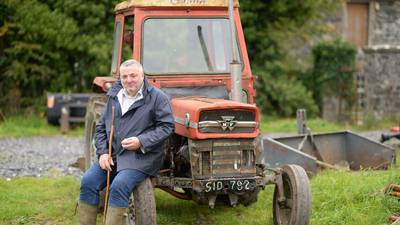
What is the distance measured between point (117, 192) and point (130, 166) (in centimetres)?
25

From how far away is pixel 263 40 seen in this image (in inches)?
661

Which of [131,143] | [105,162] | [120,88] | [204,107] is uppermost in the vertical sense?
[120,88]

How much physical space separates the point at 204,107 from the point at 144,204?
0.96 meters

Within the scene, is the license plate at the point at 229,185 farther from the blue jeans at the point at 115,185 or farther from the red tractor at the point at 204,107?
the blue jeans at the point at 115,185

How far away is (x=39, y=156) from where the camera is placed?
Result: 10.7m

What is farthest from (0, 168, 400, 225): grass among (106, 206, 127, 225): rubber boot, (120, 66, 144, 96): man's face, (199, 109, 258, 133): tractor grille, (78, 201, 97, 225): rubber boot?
(120, 66, 144, 96): man's face

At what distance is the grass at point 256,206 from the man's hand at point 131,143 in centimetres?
146

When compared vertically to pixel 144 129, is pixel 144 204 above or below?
below

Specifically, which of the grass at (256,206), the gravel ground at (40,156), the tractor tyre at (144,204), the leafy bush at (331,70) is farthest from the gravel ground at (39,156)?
the leafy bush at (331,70)

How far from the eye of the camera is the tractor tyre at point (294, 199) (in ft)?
17.3

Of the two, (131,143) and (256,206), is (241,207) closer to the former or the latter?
(256,206)

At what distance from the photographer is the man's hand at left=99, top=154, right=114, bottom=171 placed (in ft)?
16.8

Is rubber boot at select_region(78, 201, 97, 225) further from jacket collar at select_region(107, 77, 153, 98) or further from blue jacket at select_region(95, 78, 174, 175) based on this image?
jacket collar at select_region(107, 77, 153, 98)

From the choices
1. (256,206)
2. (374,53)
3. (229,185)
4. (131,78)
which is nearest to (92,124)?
(256,206)
